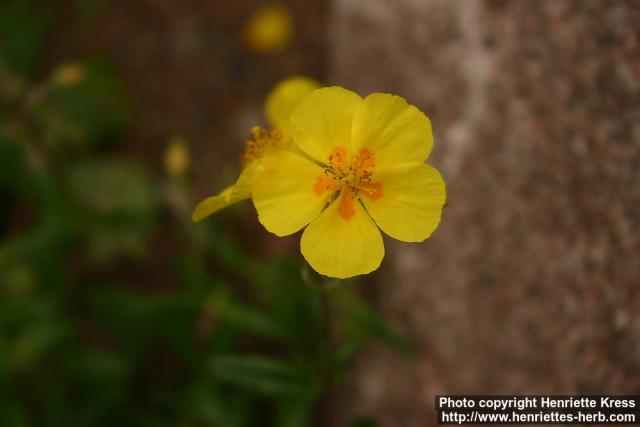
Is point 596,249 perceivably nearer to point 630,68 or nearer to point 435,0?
point 630,68

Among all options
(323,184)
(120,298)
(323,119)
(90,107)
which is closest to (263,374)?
(120,298)

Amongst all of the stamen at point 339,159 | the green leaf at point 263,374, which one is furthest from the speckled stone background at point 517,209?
the stamen at point 339,159

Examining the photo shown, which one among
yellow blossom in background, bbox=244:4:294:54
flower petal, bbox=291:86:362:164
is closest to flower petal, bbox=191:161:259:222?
flower petal, bbox=291:86:362:164

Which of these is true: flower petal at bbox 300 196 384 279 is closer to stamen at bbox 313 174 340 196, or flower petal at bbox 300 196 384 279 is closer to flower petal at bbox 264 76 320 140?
stamen at bbox 313 174 340 196

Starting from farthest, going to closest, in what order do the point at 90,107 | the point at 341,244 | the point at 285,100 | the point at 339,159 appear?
the point at 90,107, the point at 285,100, the point at 339,159, the point at 341,244

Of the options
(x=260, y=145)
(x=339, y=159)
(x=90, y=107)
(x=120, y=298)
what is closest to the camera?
(x=339, y=159)

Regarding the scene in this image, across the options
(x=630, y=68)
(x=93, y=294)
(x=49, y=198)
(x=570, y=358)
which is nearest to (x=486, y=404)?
(x=570, y=358)

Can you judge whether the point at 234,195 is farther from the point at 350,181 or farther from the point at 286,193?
the point at 350,181
